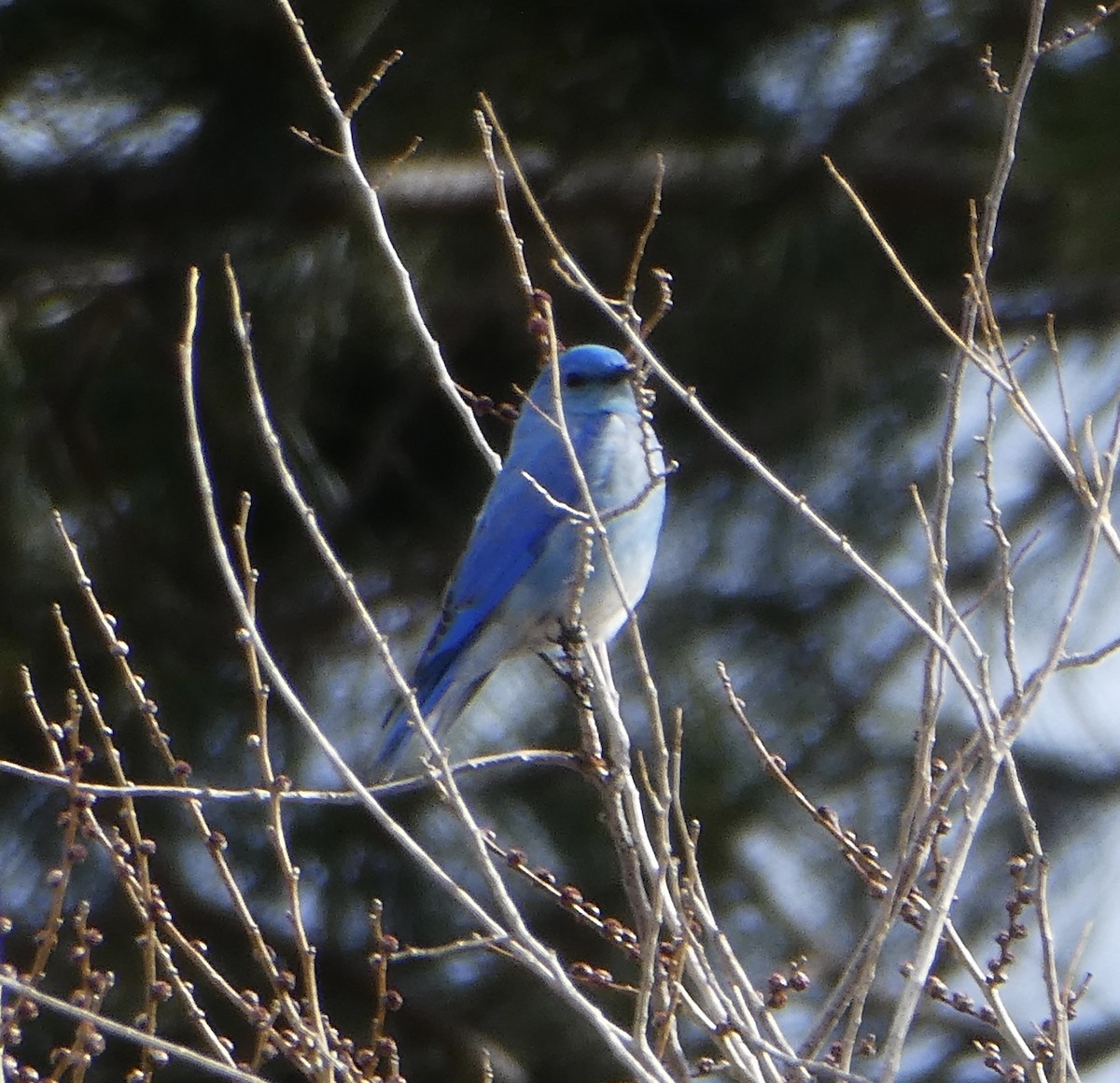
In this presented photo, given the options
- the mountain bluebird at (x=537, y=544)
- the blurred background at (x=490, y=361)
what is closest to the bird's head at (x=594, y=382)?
the mountain bluebird at (x=537, y=544)

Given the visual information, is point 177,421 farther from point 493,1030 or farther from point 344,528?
point 493,1030

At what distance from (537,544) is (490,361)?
3.41 ft

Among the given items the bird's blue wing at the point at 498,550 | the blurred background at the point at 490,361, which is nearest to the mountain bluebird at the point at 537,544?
the bird's blue wing at the point at 498,550

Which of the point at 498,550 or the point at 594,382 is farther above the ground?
the point at 594,382

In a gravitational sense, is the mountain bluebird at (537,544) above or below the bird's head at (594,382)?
below

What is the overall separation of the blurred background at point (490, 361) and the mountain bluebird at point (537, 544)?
686mm

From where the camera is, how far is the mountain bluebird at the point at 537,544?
3.65 metres

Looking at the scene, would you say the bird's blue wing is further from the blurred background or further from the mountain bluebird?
the blurred background

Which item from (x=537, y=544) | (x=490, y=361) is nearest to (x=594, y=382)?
(x=537, y=544)

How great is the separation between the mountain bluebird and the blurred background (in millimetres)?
686

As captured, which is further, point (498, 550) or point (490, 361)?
point (490, 361)

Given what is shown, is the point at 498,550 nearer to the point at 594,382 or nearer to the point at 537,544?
the point at 537,544

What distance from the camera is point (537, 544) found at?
3.72m

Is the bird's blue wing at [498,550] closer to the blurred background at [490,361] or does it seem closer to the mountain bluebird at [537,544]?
the mountain bluebird at [537,544]
